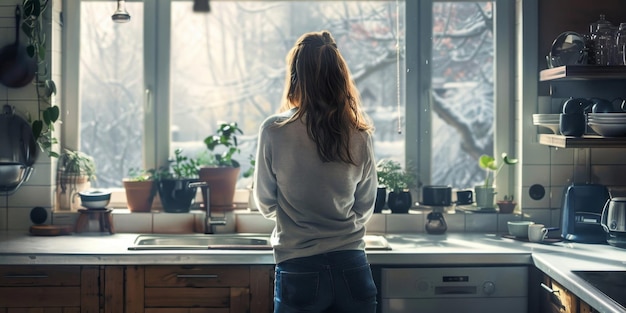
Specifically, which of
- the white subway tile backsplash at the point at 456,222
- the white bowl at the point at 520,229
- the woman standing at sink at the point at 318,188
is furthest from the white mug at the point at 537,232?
the woman standing at sink at the point at 318,188

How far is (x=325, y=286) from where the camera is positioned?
2979mm

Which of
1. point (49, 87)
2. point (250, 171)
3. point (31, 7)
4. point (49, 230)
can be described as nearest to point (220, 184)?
point (250, 171)

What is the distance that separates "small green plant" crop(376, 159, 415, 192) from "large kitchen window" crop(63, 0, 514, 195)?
127mm

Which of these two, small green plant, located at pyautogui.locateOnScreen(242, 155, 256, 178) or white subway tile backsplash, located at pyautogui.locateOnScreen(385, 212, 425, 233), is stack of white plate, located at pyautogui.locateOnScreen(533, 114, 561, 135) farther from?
small green plant, located at pyautogui.locateOnScreen(242, 155, 256, 178)

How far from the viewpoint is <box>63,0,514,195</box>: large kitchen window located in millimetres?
4430

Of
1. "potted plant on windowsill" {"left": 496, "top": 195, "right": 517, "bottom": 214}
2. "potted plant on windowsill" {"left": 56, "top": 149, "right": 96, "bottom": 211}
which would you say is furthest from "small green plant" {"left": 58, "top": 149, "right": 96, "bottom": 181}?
"potted plant on windowsill" {"left": 496, "top": 195, "right": 517, "bottom": 214}

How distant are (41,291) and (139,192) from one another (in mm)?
789

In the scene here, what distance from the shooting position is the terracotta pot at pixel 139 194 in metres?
4.30

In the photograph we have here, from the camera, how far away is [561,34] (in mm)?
4090

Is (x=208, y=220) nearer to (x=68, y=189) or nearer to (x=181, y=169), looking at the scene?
(x=181, y=169)

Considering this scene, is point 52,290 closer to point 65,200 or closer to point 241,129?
point 65,200

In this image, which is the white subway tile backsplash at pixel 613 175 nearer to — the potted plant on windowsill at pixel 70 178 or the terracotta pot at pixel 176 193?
the terracotta pot at pixel 176 193

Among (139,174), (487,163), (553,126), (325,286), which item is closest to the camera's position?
(325,286)

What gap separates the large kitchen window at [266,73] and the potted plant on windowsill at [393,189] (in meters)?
0.15
